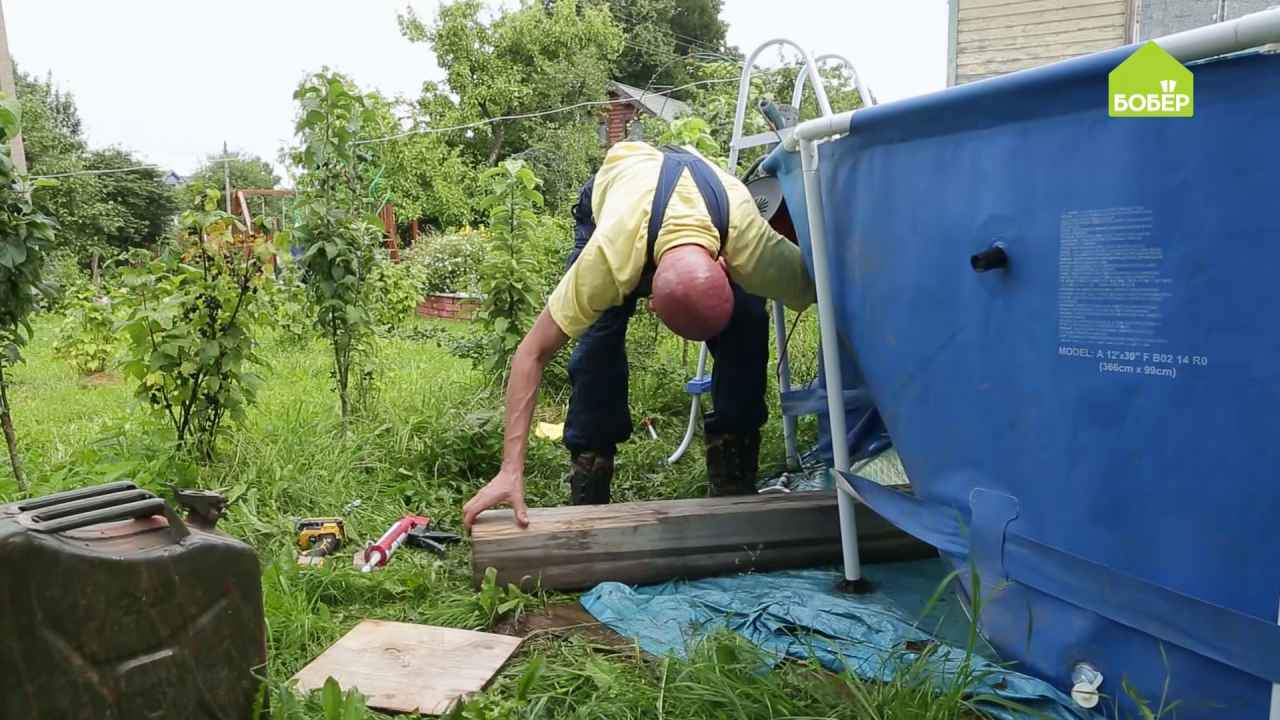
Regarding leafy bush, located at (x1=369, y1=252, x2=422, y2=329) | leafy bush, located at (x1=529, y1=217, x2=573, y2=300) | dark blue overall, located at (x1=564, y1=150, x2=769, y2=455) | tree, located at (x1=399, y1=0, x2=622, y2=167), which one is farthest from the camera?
tree, located at (x1=399, y1=0, x2=622, y2=167)

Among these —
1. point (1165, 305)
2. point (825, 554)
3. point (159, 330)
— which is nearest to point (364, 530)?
point (159, 330)

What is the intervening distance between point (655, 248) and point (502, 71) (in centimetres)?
2470

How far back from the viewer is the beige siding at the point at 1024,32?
8875mm

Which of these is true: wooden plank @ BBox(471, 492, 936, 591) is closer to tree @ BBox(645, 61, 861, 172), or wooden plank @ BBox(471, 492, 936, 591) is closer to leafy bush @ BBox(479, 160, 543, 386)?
tree @ BBox(645, 61, 861, 172)

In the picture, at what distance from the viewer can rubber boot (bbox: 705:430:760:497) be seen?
3473 mm

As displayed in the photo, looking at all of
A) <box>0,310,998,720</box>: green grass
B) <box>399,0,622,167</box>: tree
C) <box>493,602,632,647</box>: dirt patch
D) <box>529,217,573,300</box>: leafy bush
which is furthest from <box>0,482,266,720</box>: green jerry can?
<box>399,0,622,167</box>: tree

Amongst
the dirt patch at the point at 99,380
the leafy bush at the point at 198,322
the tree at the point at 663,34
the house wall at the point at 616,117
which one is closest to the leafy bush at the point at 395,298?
the dirt patch at the point at 99,380

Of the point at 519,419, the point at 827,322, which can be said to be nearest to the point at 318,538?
the point at 519,419

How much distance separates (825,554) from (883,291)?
0.99m

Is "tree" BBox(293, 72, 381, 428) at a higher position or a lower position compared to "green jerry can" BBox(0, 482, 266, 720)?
higher

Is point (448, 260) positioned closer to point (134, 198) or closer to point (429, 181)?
point (429, 181)

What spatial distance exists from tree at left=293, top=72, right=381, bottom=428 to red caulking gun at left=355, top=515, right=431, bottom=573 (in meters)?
1.19

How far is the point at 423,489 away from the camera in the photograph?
12.0 ft

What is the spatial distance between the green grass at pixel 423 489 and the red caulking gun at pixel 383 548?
5 centimetres
